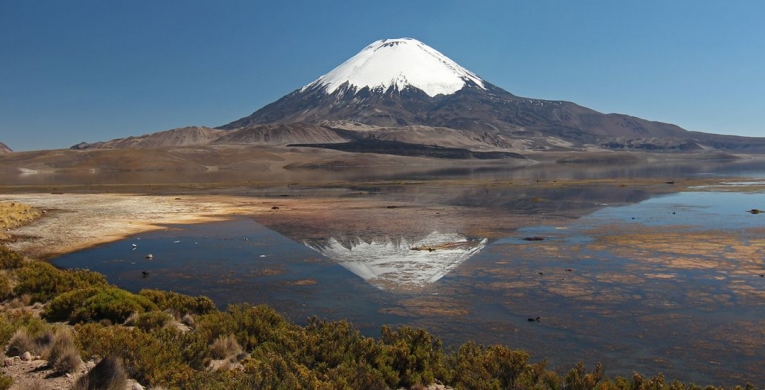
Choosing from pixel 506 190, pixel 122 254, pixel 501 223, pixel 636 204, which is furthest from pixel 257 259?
pixel 506 190

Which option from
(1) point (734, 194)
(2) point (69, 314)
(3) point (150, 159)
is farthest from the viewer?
(3) point (150, 159)

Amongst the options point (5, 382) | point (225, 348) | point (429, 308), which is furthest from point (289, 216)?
point (5, 382)

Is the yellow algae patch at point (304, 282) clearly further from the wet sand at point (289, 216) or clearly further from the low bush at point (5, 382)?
the low bush at point (5, 382)

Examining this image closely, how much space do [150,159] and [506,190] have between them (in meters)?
119

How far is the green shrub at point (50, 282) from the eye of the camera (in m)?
12.9

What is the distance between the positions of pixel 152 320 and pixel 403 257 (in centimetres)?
1059

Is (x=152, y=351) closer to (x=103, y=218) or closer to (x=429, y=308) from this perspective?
(x=429, y=308)

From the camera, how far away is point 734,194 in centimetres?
4588

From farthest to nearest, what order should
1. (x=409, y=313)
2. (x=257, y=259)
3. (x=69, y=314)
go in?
(x=257, y=259) → (x=409, y=313) → (x=69, y=314)

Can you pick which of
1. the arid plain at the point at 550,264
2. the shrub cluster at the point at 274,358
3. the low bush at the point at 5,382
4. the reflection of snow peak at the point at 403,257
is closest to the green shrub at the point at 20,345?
the shrub cluster at the point at 274,358

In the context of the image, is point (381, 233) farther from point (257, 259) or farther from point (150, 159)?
point (150, 159)

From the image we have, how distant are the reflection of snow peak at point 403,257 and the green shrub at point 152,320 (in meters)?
6.22

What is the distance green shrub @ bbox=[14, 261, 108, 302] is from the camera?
42.2ft

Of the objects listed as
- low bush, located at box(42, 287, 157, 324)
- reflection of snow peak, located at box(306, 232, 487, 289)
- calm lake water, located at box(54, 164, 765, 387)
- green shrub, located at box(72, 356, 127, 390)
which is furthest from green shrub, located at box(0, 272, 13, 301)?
reflection of snow peak, located at box(306, 232, 487, 289)
